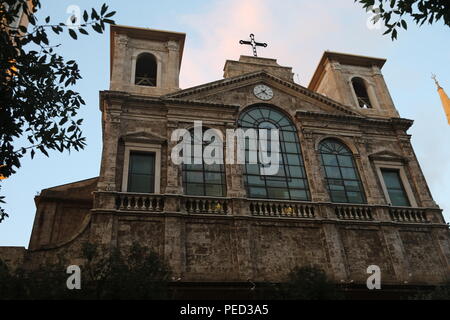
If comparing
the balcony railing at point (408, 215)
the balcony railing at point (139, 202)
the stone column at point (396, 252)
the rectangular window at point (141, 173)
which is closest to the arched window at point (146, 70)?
the rectangular window at point (141, 173)

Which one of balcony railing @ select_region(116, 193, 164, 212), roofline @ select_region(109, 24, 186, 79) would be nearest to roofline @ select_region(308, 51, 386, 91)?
roofline @ select_region(109, 24, 186, 79)

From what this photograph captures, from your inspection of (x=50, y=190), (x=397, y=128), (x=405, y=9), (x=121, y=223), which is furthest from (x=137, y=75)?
(x=405, y=9)

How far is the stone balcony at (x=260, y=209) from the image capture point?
16.0 m

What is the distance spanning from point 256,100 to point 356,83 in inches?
291

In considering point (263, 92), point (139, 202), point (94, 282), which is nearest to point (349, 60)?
point (263, 92)

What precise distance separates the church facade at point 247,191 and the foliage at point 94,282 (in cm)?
358

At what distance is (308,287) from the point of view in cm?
1182

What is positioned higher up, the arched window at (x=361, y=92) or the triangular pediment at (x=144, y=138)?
the arched window at (x=361, y=92)

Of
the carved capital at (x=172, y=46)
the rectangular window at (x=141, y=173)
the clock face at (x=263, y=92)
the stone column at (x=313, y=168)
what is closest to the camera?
the rectangular window at (x=141, y=173)

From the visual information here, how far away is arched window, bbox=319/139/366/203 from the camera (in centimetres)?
1873

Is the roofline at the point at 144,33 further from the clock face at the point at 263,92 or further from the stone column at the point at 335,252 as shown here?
the stone column at the point at 335,252

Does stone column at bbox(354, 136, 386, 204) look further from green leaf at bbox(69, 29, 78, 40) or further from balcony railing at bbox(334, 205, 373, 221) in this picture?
green leaf at bbox(69, 29, 78, 40)

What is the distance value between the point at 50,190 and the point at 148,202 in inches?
245

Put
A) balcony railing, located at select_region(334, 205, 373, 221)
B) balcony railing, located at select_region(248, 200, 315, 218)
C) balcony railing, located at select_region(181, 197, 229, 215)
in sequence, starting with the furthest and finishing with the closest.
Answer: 1. balcony railing, located at select_region(334, 205, 373, 221)
2. balcony railing, located at select_region(248, 200, 315, 218)
3. balcony railing, located at select_region(181, 197, 229, 215)
